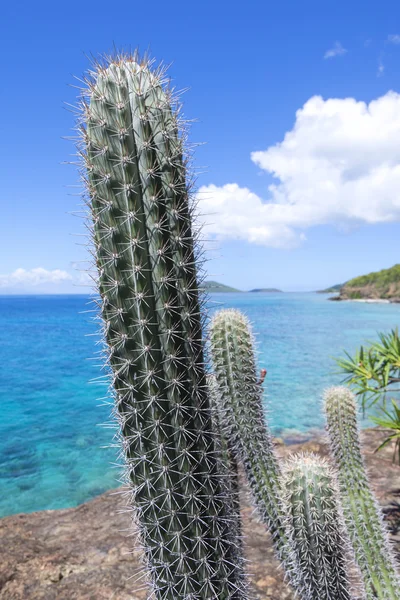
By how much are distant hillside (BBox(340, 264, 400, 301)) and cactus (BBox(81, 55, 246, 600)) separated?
9445cm

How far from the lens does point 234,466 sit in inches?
161

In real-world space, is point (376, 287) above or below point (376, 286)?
below

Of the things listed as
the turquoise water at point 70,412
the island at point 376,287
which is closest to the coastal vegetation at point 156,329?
the turquoise water at point 70,412

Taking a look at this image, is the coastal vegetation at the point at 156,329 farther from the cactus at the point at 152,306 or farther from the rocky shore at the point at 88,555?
the rocky shore at the point at 88,555

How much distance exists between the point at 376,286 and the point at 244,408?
100966 millimetres

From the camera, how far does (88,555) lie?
262 inches

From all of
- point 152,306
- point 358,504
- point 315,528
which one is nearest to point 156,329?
point 152,306

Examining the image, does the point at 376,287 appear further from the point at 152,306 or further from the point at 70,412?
the point at 152,306

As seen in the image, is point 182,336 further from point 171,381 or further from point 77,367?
point 77,367

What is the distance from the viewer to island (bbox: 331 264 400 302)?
90688 millimetres

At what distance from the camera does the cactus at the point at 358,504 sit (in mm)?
4305

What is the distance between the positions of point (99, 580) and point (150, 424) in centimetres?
463

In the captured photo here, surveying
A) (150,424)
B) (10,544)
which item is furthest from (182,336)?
(10,544)

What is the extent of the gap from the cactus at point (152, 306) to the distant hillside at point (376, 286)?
9445cm
